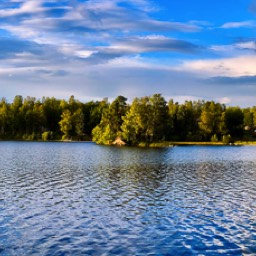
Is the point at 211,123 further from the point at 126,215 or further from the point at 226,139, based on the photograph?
the point at 126,215

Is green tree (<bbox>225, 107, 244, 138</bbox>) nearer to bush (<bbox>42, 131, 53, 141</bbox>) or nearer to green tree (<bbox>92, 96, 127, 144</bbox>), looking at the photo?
green tree (<bbox>92, 96, 127, 144</bbox>)

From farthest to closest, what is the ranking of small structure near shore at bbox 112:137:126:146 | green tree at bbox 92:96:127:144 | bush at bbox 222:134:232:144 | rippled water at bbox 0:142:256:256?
bush at bbox 222:134:232:144, green tree at bbox 92:96:127:144, small structure near shore at bbox 112:137:126:146, rippled water at bbox 0:142:256:256

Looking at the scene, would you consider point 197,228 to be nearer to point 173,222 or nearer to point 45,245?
point 173,222

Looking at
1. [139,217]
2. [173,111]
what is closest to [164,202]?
[139,217]

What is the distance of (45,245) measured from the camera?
810 inches

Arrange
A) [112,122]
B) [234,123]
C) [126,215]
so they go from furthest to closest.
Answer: [234,123]
[112,122]
[126,215]

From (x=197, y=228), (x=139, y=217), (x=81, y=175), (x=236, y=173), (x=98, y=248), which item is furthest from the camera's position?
(x=236, y=173)

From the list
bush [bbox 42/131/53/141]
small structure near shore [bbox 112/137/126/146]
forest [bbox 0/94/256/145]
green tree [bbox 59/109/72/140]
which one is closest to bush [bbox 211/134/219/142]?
forest [bbox 0/94/256/145]

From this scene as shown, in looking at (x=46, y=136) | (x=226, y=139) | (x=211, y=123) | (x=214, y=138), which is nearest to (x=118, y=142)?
(x=214, y=138)

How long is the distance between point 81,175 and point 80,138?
144810mm

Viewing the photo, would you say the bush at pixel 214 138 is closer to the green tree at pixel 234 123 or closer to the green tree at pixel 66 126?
the green tree at pixel 234 123

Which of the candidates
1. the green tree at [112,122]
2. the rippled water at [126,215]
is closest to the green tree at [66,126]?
the green tree at [112,122]

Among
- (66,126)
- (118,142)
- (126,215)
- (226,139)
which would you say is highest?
(66,126)

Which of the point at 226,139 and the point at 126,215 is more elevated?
the point at 226,139
